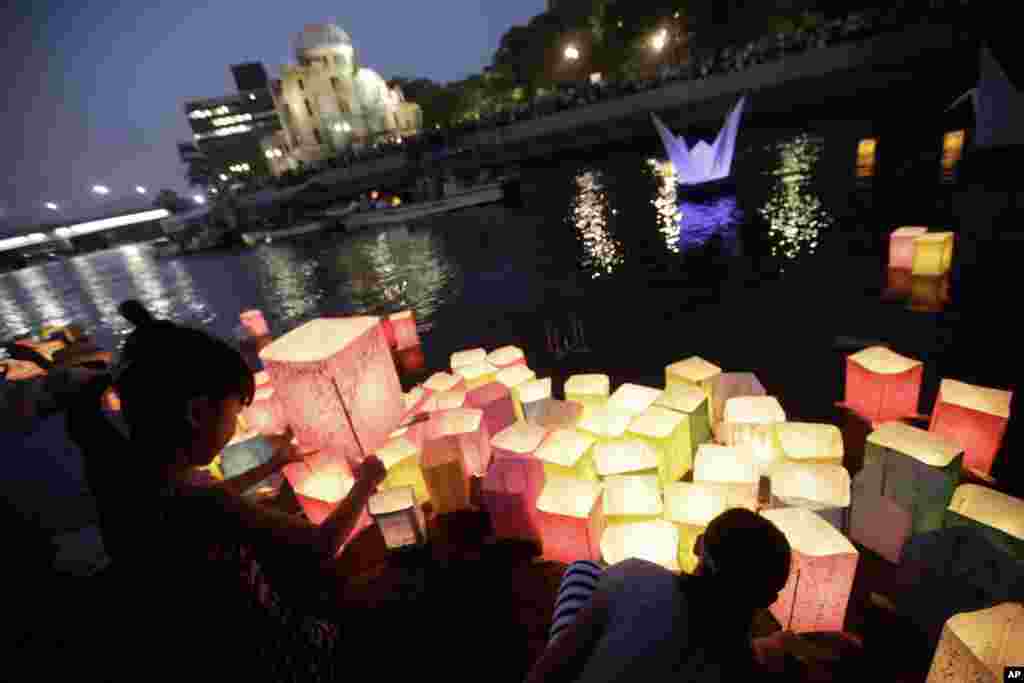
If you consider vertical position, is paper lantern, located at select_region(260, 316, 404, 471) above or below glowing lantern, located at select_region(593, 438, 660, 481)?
above

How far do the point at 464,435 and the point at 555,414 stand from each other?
26.7 inches

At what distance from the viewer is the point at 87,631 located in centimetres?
254

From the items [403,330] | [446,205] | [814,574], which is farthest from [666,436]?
[446,205]

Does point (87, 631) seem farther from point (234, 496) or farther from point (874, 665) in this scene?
point (874, 665)

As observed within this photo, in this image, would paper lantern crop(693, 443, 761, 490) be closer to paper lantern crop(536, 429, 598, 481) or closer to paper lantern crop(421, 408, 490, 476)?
paper lantern crop(536, 429, 598, 481)

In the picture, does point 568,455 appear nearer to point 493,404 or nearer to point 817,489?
point 493,404

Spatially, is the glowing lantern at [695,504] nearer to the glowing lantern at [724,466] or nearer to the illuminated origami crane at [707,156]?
the glowing lantern at [724,466]

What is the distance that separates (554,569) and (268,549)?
1614 mm

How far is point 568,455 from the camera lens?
8.73ft

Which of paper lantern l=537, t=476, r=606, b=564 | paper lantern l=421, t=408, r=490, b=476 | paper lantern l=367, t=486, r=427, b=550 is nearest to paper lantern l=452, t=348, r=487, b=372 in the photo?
paper lantern l=421, t=408, r=490, b=476

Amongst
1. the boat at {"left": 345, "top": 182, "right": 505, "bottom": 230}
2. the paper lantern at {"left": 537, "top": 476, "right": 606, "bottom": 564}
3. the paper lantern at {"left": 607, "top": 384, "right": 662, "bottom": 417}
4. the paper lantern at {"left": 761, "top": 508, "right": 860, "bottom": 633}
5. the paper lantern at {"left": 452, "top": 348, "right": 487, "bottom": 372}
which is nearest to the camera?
the paper lantern at {"left": 761, "top": 508, "right": 860, "bottom": 633}

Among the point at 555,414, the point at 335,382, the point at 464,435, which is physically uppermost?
the point at 335,382

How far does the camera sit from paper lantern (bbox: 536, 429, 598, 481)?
104 inches

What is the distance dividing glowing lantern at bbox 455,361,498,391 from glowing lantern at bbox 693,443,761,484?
1.86 metres
